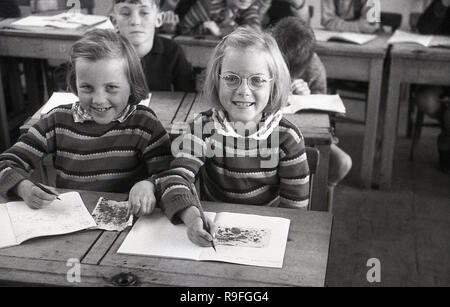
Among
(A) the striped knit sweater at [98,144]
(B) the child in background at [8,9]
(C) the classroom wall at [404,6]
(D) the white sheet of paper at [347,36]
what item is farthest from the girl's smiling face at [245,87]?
(C) the classroom wall at [404,6]

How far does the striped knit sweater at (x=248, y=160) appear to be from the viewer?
180 cm

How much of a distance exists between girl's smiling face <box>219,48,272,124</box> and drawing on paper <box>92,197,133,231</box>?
401 mm

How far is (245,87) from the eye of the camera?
68.1 inches

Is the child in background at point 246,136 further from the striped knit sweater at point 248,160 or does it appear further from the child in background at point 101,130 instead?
the child in background at point 101,130

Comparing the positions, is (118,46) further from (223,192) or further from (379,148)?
(379,148)

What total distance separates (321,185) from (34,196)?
3.68 ft

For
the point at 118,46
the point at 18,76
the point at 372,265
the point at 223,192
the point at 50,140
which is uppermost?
the point at 118,46

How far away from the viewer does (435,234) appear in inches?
118

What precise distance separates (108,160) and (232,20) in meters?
2.00

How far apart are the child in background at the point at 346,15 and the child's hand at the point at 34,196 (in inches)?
98.2

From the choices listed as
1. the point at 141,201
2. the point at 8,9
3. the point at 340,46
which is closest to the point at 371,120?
the point at 340,46

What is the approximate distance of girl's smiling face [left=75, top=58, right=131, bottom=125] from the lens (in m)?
1.79

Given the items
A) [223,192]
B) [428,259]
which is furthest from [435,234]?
[223,192]

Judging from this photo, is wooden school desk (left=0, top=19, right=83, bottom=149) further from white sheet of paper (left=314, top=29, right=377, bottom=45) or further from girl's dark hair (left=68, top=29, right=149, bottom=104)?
girl's dark hair (left=68, top=29, right=149, bottom=104)
